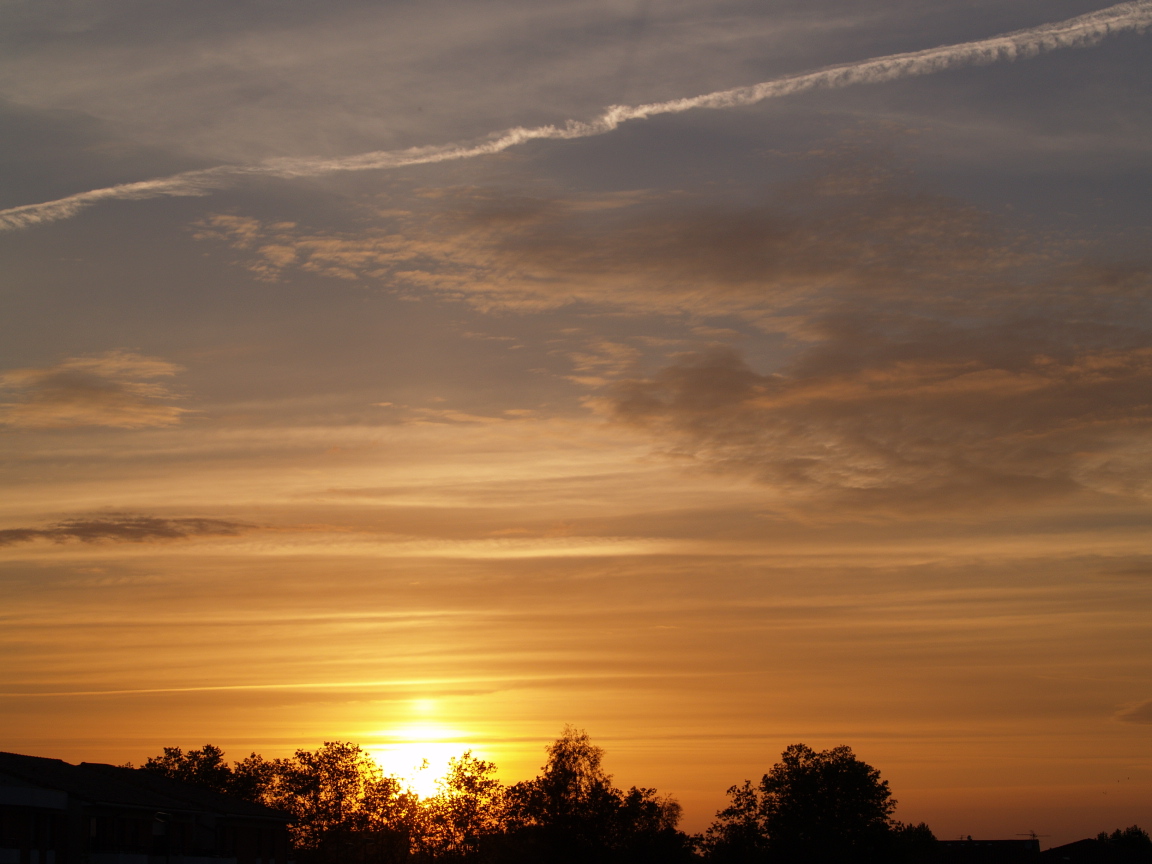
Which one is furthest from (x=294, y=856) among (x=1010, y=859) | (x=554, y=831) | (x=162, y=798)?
(x=1010, y=859)

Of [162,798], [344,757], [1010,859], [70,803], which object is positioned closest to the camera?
[70,803]

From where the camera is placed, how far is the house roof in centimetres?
7019

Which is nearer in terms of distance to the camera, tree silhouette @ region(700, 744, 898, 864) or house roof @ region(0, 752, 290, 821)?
house roof @ region(0, 752, 290, 821)

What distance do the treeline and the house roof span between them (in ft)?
74.7

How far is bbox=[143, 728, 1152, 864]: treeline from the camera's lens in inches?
4183

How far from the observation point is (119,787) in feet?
256

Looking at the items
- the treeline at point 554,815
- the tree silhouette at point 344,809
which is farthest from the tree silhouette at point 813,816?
the tree silhouette at point 344,809

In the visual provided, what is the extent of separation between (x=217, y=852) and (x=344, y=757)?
123ft

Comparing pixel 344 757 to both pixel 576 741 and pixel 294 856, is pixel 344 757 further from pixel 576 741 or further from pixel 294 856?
pixel 576 741

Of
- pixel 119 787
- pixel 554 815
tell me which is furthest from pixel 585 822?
pixel 119 787

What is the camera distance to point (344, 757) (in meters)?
123

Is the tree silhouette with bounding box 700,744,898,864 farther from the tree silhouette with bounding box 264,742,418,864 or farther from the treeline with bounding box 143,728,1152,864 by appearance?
the tree silhouette with bounding box 264,742,418,864

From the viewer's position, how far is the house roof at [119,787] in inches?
2763

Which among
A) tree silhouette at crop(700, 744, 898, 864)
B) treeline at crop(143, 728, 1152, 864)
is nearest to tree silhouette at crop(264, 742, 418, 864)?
treeline at crop(143, 728, 1152, 864)
